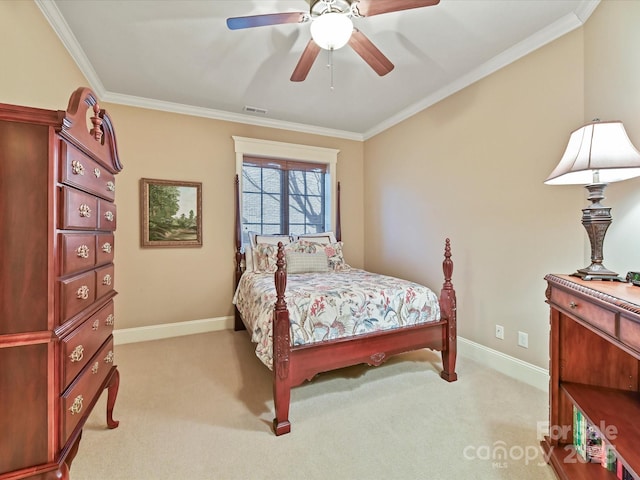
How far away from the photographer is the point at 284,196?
409 centimetres

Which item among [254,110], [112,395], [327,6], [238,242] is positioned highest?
[254,110]

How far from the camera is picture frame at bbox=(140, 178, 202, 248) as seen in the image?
331 cm

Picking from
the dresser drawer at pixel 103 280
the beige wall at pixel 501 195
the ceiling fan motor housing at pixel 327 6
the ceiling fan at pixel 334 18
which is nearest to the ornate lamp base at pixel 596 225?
the beige wall at pixel 501 195

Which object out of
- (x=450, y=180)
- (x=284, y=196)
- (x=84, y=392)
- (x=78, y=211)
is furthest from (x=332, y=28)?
(x=284, y=196)

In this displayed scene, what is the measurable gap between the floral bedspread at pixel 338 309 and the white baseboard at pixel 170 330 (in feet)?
3.98

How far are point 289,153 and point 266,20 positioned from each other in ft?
7.63

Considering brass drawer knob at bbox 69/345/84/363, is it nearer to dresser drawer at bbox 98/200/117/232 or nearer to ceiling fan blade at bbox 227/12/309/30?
dresser drawer at bbox 98/200/117/232

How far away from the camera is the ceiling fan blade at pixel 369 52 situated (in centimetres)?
180

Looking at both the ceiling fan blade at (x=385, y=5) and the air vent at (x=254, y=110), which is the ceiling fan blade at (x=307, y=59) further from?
the air vent at (x=254, y=110)

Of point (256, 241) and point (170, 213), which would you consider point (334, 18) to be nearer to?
point (256, 241)

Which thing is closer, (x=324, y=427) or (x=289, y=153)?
(x=324, y=427)

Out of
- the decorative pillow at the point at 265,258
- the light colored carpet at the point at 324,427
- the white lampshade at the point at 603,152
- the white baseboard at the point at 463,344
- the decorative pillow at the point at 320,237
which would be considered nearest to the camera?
the white lampshade at the point at 603,152

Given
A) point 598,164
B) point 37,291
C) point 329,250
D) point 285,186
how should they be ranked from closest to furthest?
A: point 37,291, point 598,164, point 329,250, point 285,186

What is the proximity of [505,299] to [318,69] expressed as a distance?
260cm
